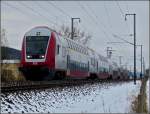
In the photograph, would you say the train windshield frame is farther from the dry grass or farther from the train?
the dry grass

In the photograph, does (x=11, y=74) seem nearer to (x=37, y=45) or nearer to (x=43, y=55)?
(x=37, y=45)

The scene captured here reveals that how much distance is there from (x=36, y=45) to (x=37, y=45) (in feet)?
0.22

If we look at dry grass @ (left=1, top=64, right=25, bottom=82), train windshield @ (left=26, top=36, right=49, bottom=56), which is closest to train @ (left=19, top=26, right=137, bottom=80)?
train windshield @ (left=26, top=36, right=49, bottom=56)

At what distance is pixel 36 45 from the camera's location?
3083 centimetres

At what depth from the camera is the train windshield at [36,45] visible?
101 feet

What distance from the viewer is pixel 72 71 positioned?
3706cm

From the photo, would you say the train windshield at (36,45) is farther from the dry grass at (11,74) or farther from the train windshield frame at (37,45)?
the dry grass at (11,74)

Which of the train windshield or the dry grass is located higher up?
the train windshield

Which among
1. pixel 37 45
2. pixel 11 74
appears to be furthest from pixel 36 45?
pixel 11 74

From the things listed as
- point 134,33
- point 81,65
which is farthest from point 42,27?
point 134,33

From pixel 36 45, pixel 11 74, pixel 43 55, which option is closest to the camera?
pixel 43 55

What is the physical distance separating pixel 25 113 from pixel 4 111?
0.61 metres

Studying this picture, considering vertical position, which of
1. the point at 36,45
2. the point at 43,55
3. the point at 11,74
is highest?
the point at 36,45

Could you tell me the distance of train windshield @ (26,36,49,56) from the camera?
30734 millimetres
